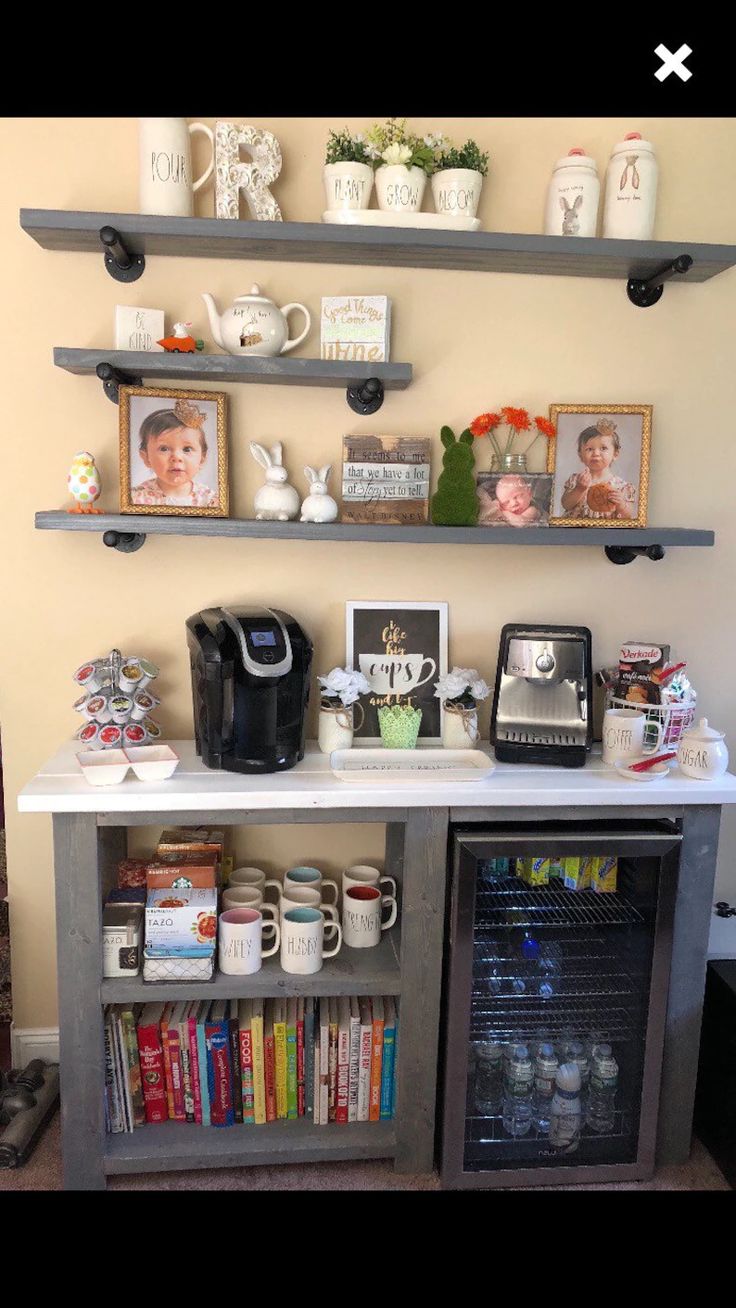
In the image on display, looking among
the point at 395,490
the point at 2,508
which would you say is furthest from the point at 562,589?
the point at 2,508

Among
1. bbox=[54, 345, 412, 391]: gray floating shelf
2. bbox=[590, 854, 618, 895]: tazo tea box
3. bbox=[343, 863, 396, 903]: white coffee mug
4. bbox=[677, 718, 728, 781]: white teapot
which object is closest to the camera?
bbox=[54, 345, 412, 391]: gray floating shelf

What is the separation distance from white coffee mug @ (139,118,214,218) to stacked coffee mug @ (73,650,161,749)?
3.18 feet

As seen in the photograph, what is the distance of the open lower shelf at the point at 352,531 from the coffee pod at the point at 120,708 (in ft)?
1.14

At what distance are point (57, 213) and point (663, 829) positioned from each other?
70.9 inches

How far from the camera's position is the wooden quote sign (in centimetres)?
207

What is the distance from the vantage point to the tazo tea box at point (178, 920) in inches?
72.8

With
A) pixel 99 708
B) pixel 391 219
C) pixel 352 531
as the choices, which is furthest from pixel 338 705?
pixel 391 219

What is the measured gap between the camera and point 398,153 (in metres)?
1.89

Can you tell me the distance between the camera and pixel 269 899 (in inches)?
87.0

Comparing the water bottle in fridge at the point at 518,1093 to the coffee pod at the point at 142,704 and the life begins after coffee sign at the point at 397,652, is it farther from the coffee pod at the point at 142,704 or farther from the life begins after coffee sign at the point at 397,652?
the coffee pod at the point at 142,704

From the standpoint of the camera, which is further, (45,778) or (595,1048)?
(595,1048)

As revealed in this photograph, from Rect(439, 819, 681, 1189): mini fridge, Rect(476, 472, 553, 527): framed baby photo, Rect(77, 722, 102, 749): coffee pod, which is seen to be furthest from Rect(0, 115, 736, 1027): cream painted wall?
Rect(439, 819, 681, 1189): mini fridge

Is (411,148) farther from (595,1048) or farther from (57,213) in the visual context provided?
(595,1048)

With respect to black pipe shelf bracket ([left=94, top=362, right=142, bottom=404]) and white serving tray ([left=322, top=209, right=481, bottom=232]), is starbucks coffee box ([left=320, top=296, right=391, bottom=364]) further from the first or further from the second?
black pipe shelf bracket ([left=94, top=362, right=142, bottom=404])
